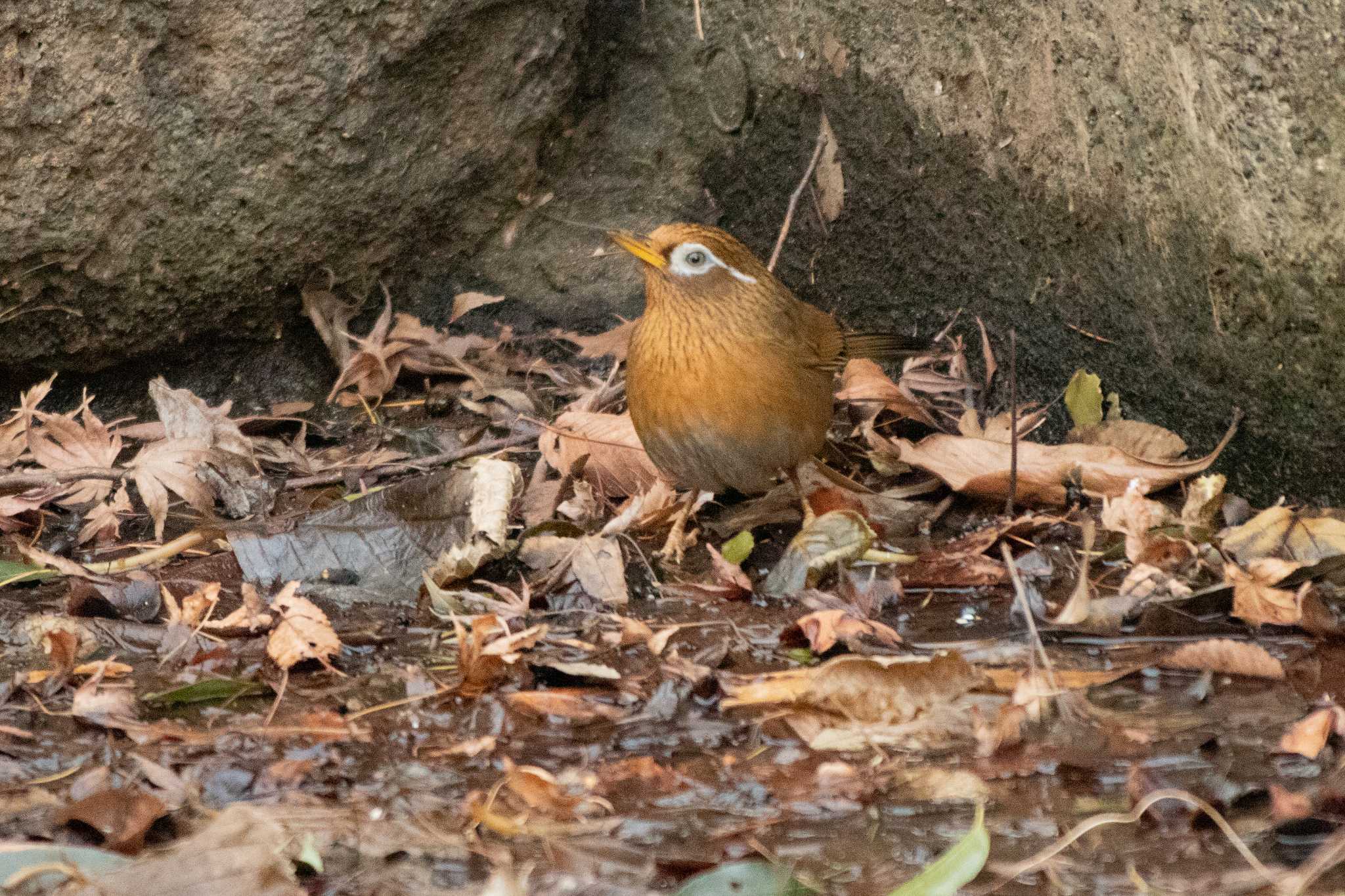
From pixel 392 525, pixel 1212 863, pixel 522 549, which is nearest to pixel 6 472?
pixel 392 525

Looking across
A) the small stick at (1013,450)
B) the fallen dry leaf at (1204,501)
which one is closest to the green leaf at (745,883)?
the small stick at (1013,450)

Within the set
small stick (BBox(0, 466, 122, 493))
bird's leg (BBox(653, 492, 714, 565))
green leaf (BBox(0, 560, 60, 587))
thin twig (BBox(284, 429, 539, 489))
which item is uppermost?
green leaf (BBox(0, 560, 60, 587))

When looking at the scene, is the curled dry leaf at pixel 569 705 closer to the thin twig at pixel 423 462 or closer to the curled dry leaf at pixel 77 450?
the thin twig at pixel 423 462

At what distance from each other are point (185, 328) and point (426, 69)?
4.26 feet

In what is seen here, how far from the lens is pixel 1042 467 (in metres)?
4.28

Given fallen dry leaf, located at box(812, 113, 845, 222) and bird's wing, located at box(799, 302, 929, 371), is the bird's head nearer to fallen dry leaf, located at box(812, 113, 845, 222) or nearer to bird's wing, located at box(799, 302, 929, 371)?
bird's wing, located at box(799, 302, 929, 371)

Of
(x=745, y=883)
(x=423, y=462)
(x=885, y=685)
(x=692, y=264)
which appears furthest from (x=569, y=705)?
(x=423, y=462)

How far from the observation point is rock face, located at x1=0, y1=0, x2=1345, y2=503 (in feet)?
12.2

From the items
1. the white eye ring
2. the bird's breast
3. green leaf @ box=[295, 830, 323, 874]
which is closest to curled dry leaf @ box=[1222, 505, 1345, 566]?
the bird's breast

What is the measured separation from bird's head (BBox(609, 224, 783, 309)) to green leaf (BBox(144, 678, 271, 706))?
5.89 feet

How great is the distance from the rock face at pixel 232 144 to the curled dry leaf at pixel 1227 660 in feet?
11.4

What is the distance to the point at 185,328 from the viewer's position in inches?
211

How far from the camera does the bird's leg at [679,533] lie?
430cm

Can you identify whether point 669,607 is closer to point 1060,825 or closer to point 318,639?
point 318,639
